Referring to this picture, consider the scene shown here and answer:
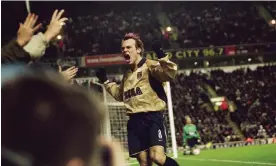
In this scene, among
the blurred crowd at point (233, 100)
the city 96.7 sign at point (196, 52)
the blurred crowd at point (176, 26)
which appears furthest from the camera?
the blurred crowd at point (176, 26)

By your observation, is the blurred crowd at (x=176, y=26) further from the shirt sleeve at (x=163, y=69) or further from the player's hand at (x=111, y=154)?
the player's hand at (x=111, y=154)

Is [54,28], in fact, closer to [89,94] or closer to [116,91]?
[89,94]

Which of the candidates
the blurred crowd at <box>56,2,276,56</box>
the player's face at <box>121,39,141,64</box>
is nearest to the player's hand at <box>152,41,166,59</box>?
the player's face at <box>121,39,141,64</box>

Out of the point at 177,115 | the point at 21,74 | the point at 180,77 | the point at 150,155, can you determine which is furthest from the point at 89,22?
the point at 21,74

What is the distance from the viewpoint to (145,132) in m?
5.46

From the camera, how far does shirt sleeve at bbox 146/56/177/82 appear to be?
5.04 metres

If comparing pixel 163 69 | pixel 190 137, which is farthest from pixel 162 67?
pixel 190 137

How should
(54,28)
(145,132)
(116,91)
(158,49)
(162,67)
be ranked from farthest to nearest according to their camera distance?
(116,91) → (145,132) → (162,67) → (158,49) → (54,28)

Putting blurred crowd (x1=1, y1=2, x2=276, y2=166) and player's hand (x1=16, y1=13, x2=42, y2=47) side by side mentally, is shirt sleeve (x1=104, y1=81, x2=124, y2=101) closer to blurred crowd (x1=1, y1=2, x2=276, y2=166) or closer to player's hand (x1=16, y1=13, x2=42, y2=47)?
blurred crowd (x1=1, y1=2, x2=276, y2=166)

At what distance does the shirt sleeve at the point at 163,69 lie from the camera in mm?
5039

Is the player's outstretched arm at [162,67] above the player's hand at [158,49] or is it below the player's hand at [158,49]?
below

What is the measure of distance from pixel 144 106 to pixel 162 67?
1.90 ft

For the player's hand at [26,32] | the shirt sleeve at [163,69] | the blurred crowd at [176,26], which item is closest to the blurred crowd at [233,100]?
the blurred crowd at [176,26]

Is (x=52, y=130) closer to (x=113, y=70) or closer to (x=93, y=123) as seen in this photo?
(x=93, y=123)
